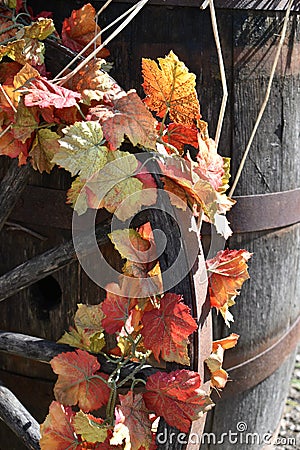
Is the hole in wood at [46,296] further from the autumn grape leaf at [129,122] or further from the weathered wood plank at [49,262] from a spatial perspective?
the autumn grape leaf at [129,122]

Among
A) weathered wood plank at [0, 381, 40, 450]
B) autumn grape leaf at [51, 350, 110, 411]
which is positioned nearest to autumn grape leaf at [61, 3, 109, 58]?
autumn grape leaf at [51, 350, 110, 411]

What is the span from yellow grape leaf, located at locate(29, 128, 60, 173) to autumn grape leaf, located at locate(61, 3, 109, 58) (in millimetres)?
195

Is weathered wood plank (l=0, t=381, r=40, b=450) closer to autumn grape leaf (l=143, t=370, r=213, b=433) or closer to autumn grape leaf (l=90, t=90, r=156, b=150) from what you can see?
autumn grape leaf (l=143, t=370, r=213, b=433)

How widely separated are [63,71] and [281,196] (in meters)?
0.61

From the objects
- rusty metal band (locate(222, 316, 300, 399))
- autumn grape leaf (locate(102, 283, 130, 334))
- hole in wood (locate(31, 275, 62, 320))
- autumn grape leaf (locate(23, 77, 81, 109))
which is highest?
autumn grape leaf (locate(23, 77, 81, 109))

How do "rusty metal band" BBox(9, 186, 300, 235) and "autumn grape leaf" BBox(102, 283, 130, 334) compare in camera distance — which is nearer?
"autumn grape leaf" BBox(102, 283, 130, 334)

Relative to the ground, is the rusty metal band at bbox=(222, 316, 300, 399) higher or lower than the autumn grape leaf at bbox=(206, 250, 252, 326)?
lower

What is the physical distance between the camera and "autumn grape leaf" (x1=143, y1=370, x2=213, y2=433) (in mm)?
1134

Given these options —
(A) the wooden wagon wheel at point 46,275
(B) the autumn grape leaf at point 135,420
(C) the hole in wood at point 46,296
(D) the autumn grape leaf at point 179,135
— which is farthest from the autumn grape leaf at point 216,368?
(C) the hole in wood at point 46,296

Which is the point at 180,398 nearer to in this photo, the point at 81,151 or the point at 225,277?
the point at 225,277

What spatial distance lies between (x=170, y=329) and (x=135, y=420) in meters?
0.15

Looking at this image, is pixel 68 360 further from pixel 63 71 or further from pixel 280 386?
pixel 280 386

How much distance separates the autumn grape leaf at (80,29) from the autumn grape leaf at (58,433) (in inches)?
25.3

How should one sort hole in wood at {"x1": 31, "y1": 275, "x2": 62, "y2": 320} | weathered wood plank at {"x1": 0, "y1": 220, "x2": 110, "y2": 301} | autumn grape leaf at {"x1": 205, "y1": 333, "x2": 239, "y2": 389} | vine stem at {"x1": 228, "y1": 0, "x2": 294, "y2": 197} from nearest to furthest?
autumn grape leaf at {"x1": 205, "y1": 333, "x2": 239, "y2": 389}, weathered wood plank at {"x1": 0, "y1": 220, "x2": 110, "y2": 301}, vine stem at {"x1": 228, "y1": 0, "x2": 294, "y2": 197}, hole in wood at {"x1": 31, "y1": 275, "x2": 62, "y2": 320}
